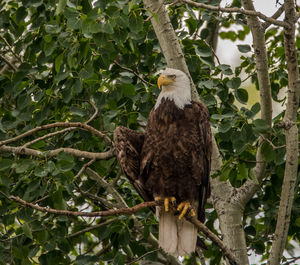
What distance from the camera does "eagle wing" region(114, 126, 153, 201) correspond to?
386 centimetres

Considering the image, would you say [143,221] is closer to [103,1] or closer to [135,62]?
[135,62]

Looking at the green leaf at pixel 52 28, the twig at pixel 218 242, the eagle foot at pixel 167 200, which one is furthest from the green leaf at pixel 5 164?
the twig at pixel 218 242

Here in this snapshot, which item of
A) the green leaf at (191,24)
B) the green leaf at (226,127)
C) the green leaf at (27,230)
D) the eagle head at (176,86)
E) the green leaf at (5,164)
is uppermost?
the green leaf at (191,24)

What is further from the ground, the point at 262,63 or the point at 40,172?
the point at 262,63

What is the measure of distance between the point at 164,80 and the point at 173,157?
21.5 inches

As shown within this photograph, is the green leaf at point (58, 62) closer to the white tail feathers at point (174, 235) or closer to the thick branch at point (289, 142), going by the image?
the white tail feathers at point (174, 235)

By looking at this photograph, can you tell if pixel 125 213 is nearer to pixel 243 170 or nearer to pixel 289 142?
pixel 243 170

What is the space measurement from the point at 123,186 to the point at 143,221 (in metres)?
0.57

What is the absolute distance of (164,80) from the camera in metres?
4.02

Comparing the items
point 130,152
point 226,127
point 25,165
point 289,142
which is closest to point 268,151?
point 289,142

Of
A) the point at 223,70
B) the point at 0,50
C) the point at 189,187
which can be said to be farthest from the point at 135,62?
the point at 0,50

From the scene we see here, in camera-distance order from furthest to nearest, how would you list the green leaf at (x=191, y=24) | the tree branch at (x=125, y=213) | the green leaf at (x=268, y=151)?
the green leaf at (x=191, y=24), the green leaf at (x=268, y=151), the tree branch at (x=125, y=213)

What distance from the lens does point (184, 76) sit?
407cm

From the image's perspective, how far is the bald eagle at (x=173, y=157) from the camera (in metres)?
3.97
